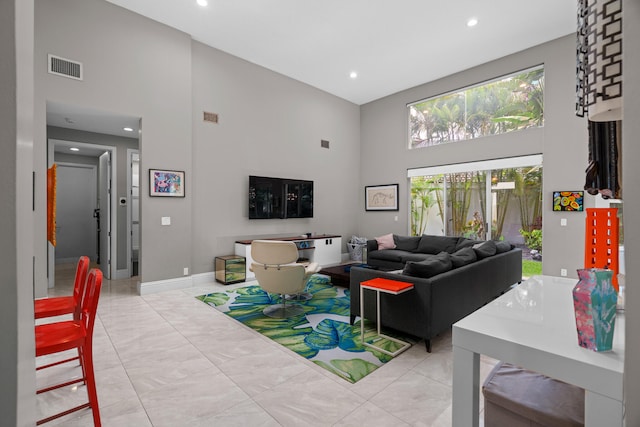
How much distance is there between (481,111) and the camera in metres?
6.19

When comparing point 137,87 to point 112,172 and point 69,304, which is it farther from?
point 69,304

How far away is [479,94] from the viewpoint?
244 inches

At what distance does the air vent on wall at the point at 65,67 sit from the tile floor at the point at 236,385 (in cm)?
334

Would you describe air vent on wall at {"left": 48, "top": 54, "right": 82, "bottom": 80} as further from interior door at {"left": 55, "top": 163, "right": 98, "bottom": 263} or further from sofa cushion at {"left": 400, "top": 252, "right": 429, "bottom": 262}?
sofa cushion at {"left": 400, "top": 252, "right": 429, "bottom": 262}

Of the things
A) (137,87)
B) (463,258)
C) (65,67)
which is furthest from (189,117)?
(463,258)

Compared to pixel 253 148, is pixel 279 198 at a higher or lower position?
lower

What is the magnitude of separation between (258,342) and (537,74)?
6.46m

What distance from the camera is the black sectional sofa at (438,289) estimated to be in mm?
2709

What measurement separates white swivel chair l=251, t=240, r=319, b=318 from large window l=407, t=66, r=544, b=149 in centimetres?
495

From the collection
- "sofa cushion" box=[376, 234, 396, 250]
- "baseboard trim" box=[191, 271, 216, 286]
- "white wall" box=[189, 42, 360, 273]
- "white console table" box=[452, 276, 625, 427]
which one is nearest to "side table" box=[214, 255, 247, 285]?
"baseboard trim" box=[191, 271, 216, 286]

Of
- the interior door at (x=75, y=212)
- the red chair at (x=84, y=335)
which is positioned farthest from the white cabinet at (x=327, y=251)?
the interior door at (x=75, y=212)

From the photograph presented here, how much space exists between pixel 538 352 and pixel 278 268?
9.19 feet

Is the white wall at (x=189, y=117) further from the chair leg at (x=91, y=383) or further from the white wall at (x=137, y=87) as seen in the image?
the chair leg at (x=91, y=383)

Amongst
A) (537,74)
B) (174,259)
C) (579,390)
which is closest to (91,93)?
(174,259)
